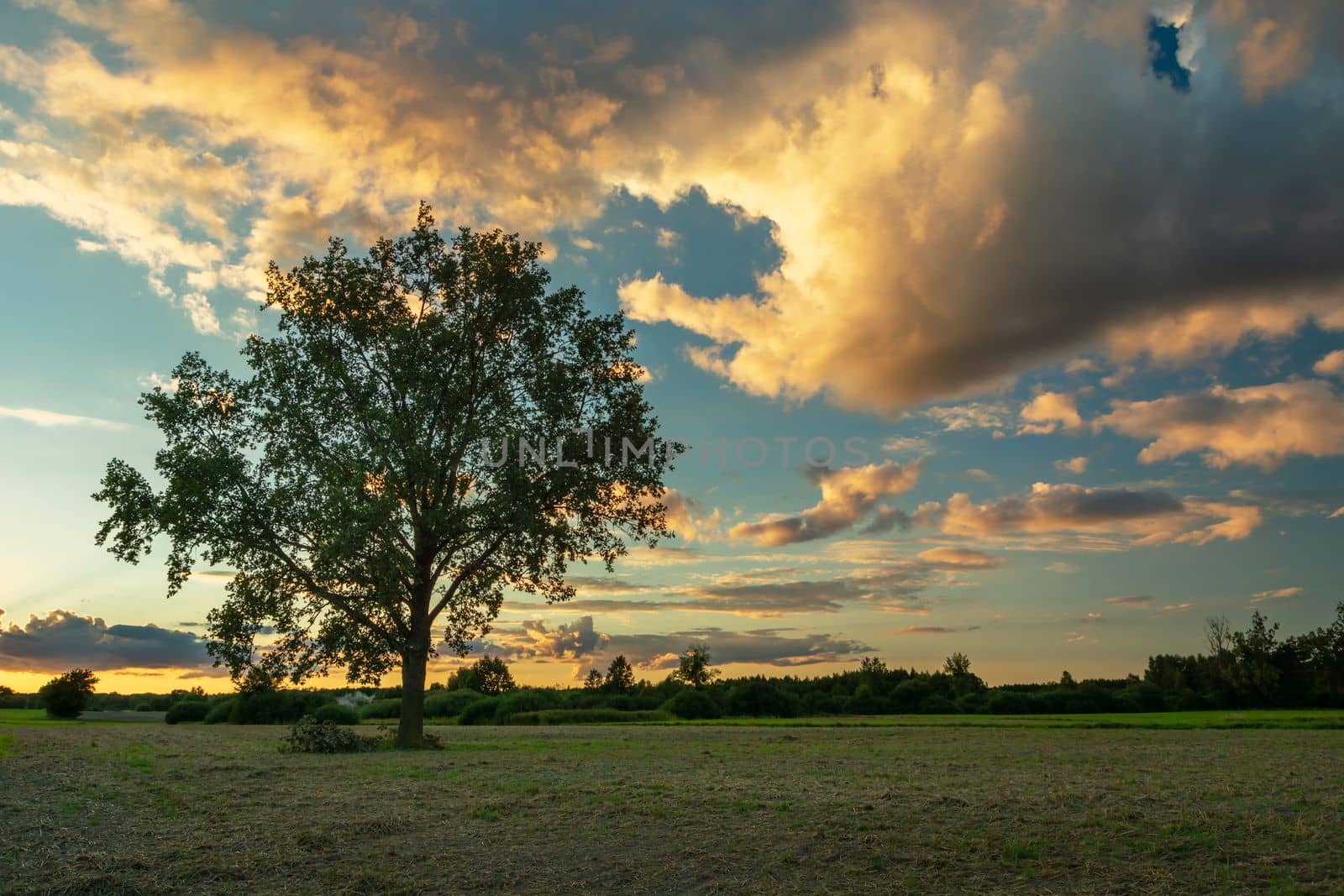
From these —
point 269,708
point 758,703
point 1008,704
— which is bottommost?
point 1008,704

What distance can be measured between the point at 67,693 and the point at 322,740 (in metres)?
44.7

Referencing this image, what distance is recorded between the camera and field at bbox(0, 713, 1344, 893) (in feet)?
34.0

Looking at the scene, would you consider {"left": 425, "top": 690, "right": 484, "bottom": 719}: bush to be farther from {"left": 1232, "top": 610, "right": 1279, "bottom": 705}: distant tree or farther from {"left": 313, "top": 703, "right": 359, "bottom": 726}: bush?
{"left": 1232, "top": 610, "right": 1279, "bottom": 705}: distant tree

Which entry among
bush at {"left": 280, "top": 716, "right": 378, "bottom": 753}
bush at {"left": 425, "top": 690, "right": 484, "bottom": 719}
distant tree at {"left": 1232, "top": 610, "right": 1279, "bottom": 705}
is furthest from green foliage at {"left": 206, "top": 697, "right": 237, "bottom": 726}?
distant tree at {"left": 1232, "top": 610, "right": 1279, "bottom": 705}

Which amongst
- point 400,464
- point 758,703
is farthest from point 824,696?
point 400,464

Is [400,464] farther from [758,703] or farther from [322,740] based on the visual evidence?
[758,703]

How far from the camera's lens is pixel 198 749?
29.7m

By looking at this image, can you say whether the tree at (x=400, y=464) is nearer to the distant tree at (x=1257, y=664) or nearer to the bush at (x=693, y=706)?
the bush at (x=693, y=706)

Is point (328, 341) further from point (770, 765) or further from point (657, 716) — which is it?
point (657, 716)

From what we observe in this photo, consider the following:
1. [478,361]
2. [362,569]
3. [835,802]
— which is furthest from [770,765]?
[478,361]

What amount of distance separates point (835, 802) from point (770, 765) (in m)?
8.00

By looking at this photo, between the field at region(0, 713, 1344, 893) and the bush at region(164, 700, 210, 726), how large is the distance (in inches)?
1612

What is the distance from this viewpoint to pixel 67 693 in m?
60.6

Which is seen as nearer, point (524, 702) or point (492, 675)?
point (524, 702)
